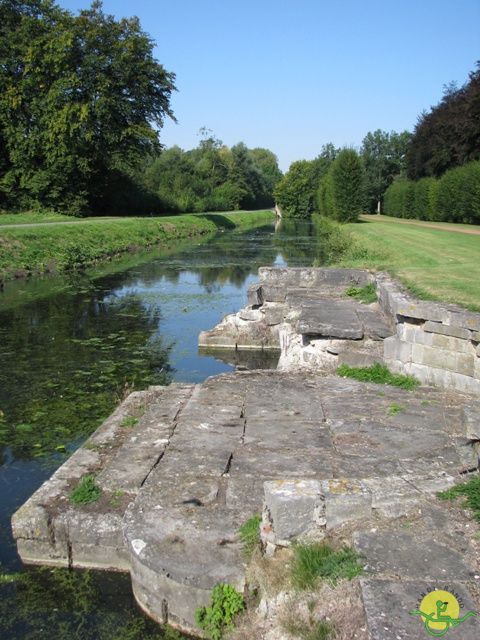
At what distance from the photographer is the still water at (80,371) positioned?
13.6 feet

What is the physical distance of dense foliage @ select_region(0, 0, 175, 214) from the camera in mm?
38062

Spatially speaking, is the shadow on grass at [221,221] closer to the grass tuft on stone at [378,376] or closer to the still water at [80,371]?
the still water at [80,371]

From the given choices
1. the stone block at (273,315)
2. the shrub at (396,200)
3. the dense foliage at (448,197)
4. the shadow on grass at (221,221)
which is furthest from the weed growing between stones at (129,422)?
the shrub at (396,200)

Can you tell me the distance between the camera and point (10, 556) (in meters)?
4.70

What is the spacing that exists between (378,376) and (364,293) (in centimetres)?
407

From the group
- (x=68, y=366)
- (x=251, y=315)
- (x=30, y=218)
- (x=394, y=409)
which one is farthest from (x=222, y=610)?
(x=30, y=218)

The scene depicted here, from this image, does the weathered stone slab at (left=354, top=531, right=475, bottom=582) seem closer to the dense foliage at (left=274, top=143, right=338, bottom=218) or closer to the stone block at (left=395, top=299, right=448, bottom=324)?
the stone block at (left=395, top=299, right=448, bottom=324)

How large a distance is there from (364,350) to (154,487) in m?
4.42

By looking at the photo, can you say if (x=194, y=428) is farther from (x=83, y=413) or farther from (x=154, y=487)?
(x=83, y=413)

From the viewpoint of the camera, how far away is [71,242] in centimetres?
2606

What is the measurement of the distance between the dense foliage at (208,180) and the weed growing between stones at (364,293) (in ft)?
152

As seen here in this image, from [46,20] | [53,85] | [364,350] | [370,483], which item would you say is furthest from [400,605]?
[46,20]

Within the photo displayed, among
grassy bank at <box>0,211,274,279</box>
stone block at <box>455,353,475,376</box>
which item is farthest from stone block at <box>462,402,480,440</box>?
grassy bank at <box>0,211,274,279</box>

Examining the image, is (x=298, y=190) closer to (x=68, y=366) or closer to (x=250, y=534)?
(x=68, y=366)
